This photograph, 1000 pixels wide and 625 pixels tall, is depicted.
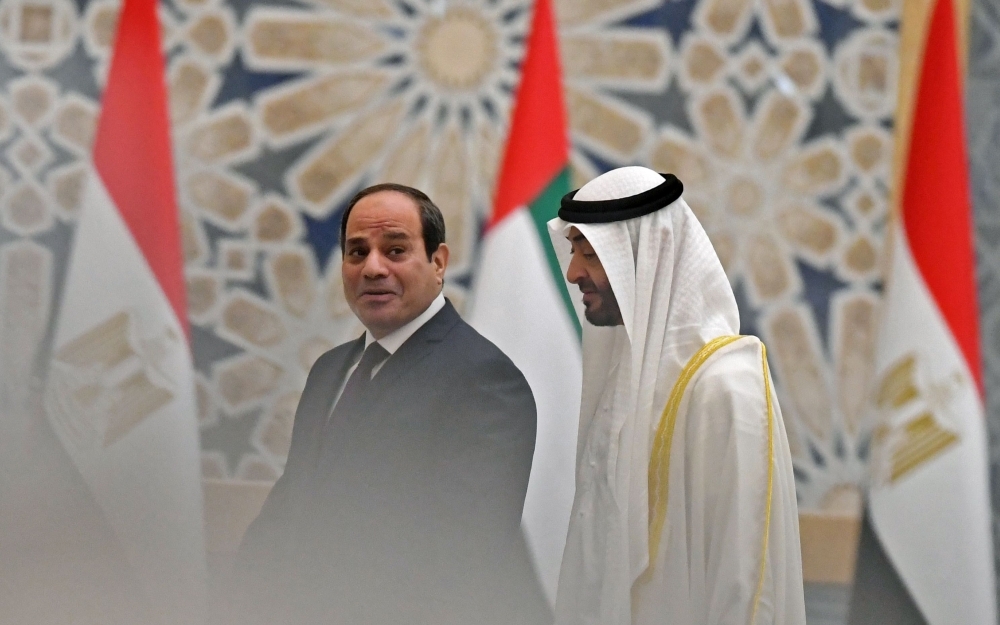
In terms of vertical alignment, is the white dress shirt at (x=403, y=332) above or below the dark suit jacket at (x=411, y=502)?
above

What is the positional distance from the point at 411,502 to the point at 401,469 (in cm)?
7

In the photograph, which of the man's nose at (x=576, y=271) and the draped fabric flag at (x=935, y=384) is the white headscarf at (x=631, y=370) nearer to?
the man's nose at (x=576, y=271)

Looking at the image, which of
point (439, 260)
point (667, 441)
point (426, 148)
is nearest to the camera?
point (667, 441)

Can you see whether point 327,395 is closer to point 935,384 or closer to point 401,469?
point 401,469

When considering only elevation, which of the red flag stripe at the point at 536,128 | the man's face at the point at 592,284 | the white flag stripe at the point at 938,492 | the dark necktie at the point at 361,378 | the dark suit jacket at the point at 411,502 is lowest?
the white flag stripe at the point at 938,492

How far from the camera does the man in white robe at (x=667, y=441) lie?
1494mm

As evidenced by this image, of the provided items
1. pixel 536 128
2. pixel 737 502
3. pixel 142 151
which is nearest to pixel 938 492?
pixel 737 502

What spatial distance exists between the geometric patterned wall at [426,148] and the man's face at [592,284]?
95cm

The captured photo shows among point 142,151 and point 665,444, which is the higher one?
point 142,151

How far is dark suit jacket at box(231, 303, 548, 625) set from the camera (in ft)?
5.30

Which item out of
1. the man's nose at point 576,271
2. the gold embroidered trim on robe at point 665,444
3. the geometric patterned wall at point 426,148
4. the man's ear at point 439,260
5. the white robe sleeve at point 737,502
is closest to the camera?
the white robe sleeve at point 737,502

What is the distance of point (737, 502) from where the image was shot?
1474 mm

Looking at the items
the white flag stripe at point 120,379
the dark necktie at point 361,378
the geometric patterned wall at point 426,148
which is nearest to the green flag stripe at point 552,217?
the geometric patterned wall at point 426,148

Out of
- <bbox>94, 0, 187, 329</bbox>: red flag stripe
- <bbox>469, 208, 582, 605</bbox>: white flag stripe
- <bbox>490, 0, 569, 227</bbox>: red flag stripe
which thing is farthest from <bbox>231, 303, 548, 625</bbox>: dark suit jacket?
<bbox>94, 0, 187, 329</bbox>: red flag stripe
